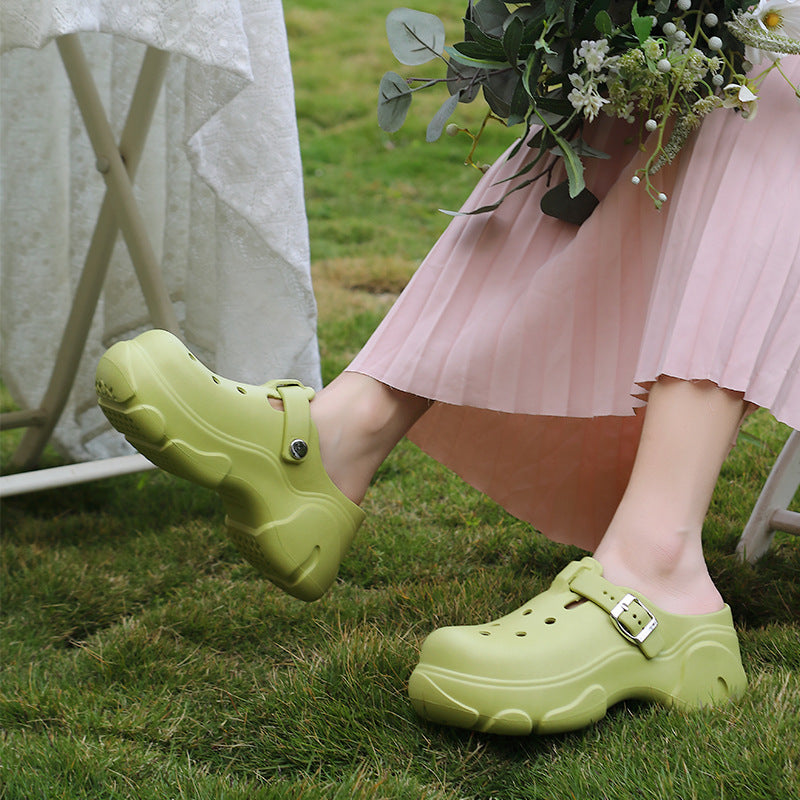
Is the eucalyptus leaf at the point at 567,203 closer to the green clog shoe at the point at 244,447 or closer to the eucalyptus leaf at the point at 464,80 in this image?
A: the eucalyptus leaf at the point at 464,80

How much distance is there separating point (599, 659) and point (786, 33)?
0.62 metres

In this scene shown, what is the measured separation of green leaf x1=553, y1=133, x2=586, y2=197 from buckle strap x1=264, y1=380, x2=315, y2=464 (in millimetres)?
347

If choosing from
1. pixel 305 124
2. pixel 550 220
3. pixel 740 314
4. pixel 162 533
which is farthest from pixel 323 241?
pixel 740 314

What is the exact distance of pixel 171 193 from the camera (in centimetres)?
173

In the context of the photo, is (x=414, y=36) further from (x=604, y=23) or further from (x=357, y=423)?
(x=357, y=423)

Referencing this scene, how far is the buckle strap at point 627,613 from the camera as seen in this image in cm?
91

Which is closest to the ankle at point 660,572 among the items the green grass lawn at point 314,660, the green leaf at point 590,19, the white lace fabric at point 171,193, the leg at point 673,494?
the leg at point 673,494

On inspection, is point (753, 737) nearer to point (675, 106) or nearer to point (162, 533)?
point (675, 106)

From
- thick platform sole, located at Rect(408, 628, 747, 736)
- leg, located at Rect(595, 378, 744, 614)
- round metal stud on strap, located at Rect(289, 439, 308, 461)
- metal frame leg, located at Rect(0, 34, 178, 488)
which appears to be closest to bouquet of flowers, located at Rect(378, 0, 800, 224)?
leg, located at Rect(595, 378, 744, 614)

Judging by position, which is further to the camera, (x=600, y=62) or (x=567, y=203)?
(x=567, y=203)

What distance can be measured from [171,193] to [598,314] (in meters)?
0.92

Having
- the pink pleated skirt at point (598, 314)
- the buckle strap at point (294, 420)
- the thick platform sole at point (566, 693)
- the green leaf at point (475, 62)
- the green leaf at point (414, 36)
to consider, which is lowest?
the thick platform sole at point (566, 693)

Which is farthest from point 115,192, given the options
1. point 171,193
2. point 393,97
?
point 393,97

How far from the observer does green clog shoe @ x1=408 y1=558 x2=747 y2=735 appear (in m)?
0.87
